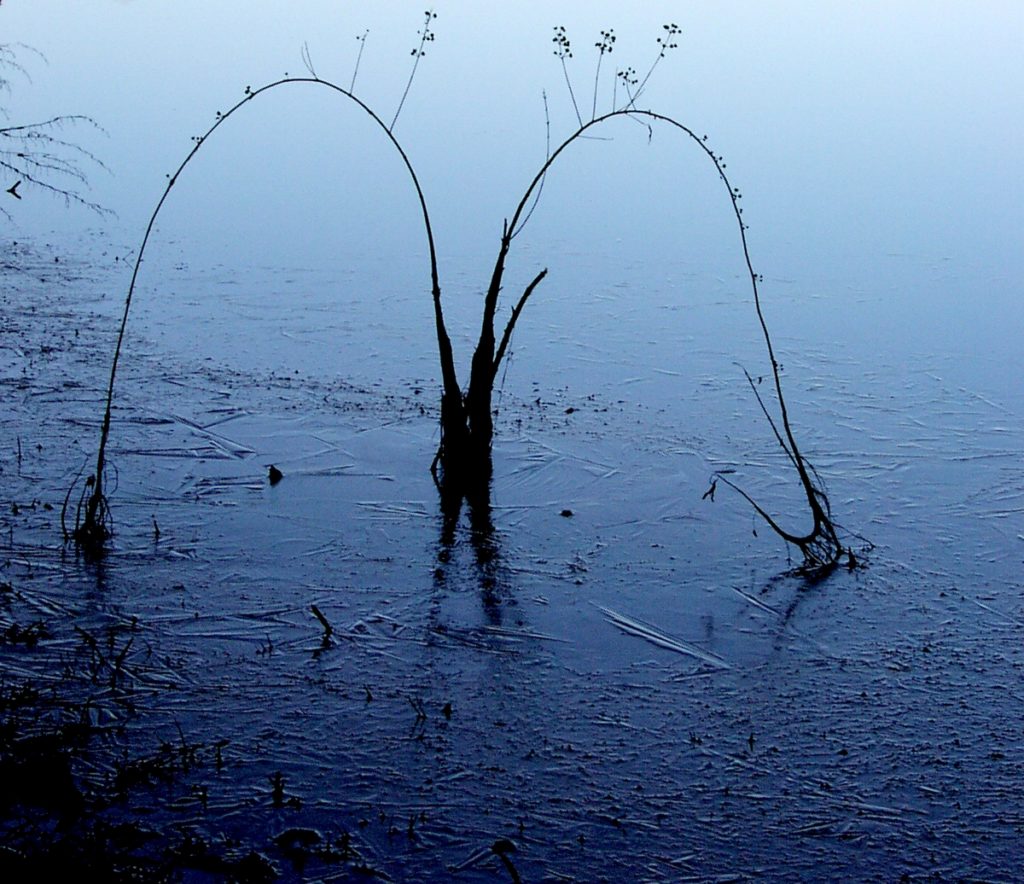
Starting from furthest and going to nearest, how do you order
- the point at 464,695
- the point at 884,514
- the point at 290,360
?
the point at 290,360 < the point at 884,514 < the point at 464,695

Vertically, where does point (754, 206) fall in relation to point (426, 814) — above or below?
above

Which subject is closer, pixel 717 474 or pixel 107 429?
pixel 107 429

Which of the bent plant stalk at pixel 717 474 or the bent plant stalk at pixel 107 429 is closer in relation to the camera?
the bent plant stalk at pixel 107 429

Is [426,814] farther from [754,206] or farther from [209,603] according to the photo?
[754,206]

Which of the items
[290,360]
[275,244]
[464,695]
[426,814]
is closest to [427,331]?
[290,360]

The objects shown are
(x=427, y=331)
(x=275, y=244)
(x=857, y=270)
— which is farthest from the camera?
(x=275, y=244)

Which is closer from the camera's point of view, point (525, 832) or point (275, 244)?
point (525, 832)

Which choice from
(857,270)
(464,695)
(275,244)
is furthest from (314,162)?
(464,695)

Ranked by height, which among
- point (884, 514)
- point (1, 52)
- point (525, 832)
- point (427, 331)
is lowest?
point (525, 832)

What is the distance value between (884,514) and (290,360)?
17.8 feet

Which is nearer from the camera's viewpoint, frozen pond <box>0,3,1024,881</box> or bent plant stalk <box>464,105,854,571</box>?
frozen pond <box>0,3,1024,881</box>

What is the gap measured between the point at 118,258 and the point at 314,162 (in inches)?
270

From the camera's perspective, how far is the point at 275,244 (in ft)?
53.9

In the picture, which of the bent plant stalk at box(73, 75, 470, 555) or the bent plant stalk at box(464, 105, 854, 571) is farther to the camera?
the bent plant stalk at box(464, 105, 854, 571)
